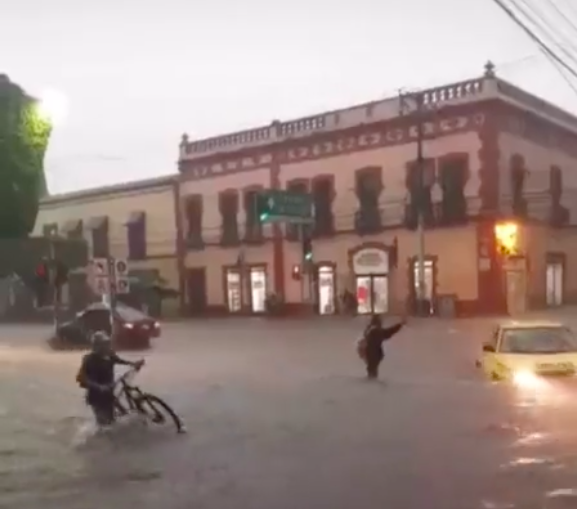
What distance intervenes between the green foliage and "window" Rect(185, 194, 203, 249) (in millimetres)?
5300

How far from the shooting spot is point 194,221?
24984 millimetres

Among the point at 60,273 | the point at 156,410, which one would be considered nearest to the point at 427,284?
the point at 60,273

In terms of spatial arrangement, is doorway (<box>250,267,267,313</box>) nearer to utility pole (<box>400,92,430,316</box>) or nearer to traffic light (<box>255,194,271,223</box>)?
traffic light (<box>255,194,271,223</box>)

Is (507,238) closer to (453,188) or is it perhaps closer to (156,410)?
(453,188)

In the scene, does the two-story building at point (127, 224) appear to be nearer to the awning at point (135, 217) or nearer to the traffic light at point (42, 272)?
the awning at point (135, 217)

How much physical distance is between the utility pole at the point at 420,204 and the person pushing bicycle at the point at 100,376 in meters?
14.2

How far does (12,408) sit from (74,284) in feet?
23.9

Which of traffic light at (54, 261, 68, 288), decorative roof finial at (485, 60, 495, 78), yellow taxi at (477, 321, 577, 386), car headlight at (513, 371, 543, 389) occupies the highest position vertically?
decorative roof finial at (485, 60, 495, 78)

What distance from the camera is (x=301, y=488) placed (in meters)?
9.06

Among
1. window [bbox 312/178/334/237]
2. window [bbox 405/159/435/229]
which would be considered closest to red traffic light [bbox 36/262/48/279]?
window [bbox 312/178/334/237]

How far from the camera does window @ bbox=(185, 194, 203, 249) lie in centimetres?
2433

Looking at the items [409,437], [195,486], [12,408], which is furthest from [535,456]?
[12,408]

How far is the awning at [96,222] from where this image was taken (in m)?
22.5

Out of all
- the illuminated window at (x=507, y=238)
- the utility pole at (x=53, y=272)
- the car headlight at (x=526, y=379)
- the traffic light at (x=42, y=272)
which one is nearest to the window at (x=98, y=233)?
the utility pole at (x=53, y=272)
